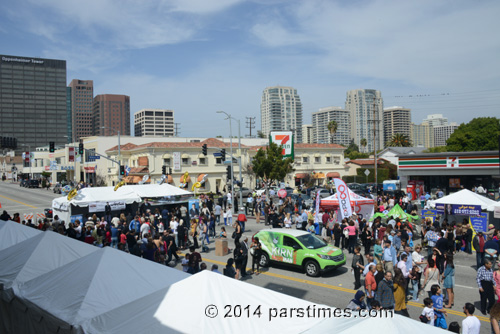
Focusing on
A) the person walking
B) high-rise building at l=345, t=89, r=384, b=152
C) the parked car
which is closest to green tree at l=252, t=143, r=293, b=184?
the person walking

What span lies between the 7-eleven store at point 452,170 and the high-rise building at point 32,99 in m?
186

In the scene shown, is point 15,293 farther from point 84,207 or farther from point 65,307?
point 84,207

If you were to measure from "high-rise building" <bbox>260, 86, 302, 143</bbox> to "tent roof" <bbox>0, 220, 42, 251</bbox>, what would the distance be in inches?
6245

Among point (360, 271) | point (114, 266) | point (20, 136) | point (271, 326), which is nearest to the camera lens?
point (271, 326)

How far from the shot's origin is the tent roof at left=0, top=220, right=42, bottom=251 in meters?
11.5

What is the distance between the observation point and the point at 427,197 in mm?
28531

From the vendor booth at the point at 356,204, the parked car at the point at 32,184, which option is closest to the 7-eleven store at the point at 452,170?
the vendor booth at the point at 356,204

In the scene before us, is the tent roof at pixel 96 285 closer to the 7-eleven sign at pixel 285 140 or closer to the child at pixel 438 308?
the child at pixel 438 308

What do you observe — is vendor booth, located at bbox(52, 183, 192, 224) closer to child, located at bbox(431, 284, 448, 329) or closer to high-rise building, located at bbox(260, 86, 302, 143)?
child, located at bbox(431, 284, 448, 329)

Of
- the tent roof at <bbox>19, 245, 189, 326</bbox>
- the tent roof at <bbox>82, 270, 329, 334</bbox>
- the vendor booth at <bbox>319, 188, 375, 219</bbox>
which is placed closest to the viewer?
the tent roof at <bbox>82, 270, 329, 334</bbox>

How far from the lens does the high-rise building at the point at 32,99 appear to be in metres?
189

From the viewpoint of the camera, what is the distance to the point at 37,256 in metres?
9.16

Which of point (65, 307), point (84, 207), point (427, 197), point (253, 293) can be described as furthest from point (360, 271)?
point (427, 197)

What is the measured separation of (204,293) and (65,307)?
266cm
